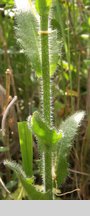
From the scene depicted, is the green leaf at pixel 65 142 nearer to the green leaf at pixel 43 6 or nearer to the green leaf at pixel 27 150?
the green leaf at pixel 27 150

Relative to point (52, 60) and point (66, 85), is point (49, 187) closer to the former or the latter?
point (52, 60)

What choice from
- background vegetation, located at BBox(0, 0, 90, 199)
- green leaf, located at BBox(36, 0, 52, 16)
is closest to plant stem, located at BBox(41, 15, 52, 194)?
green leaf, located at BBox(36, 0, 52, 16)

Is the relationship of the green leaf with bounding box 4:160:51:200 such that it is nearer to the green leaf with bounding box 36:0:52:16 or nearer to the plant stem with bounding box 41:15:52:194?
the plant stem with bounding box 41:15:52:194

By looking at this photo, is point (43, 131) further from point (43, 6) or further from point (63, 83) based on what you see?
point (63, 83)

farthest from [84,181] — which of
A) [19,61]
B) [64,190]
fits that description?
[19,61]

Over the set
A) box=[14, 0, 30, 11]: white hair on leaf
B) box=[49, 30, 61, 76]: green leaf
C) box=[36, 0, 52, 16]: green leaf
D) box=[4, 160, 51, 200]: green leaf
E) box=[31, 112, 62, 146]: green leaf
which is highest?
box=[14, 0, 30, 11]: white hair on leaf

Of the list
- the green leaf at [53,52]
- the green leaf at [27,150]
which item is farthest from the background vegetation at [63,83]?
the green leaf at [53,52]
